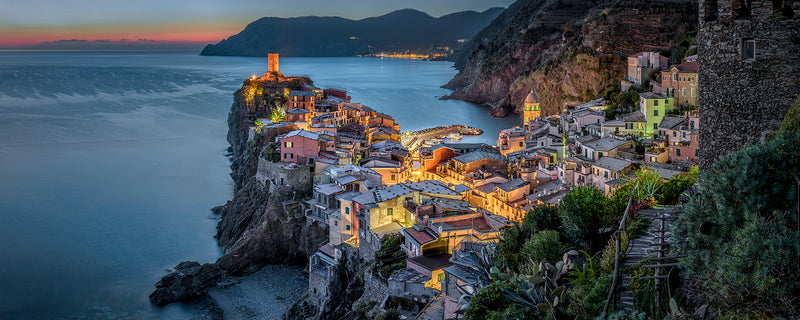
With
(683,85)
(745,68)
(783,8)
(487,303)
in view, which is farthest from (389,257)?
(683,85)

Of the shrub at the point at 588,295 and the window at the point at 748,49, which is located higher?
the window at the point at 748,49

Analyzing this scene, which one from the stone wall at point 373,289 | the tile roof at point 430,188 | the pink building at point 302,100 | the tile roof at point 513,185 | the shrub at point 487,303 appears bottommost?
the stone wall at point 373,289

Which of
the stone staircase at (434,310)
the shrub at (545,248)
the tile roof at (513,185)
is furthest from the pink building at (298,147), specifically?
the shrub at (545,248)

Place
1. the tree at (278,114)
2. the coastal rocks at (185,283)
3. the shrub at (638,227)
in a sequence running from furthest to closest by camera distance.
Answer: the tree at (278,114), the coastal rocks at (185,283), the shrub at (638,227)

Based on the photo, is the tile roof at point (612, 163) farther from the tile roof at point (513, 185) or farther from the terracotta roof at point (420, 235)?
the terracotta roof at point (420, 235)

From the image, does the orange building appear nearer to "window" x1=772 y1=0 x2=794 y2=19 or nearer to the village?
the village

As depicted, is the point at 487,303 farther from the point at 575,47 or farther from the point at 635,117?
the point at 575,47

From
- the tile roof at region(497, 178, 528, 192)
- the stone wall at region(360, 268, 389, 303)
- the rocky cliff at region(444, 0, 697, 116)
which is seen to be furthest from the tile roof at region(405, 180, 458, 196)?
the rocky cliff at region(444, 0, 697, 116)
